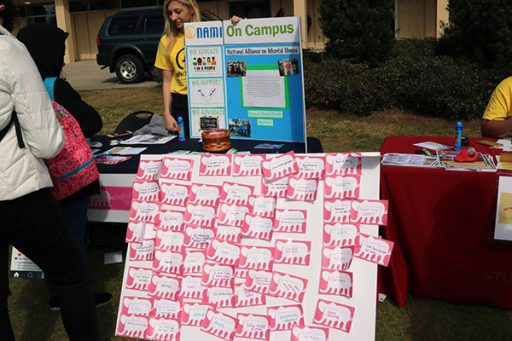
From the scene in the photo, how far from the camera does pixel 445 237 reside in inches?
114

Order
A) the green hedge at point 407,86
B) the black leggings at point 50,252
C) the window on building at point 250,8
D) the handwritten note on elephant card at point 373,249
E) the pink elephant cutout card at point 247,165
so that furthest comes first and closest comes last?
the window on building at point 250,8 → the green hedge at point 407,86 → the pink elephant cutout card at point 247,165 → the handwritten note on elephant card at point 373,249 → the black leggings at point 50,252

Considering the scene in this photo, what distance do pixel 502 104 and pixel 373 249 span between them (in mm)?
1836

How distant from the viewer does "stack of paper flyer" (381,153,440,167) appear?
9.53ft

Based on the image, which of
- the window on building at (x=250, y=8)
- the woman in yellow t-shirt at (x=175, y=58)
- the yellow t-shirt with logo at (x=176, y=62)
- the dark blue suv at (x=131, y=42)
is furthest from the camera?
the window on building at (x=250, y=8)

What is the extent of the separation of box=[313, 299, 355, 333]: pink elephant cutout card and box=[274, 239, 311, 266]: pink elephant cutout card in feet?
0.66

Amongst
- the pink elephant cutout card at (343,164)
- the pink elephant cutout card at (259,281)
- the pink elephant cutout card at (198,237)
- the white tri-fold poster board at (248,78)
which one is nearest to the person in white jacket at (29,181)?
the pink elephant cutout card at (198,237)

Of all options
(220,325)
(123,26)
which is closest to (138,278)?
(220,325)

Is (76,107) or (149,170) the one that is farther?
(76,107)

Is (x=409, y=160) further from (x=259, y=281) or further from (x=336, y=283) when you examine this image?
(x=259, y=281)

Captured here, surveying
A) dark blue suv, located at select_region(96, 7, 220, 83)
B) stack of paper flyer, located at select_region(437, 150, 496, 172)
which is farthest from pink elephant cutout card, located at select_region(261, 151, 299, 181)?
dark blue suv, located at select_region(96, 7, 220, 83)

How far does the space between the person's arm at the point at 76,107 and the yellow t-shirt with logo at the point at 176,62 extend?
987mm

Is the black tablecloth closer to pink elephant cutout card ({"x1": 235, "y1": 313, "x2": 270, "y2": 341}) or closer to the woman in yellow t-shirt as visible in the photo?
the woman in yellow t-shirt

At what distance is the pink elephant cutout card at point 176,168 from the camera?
2590 mm

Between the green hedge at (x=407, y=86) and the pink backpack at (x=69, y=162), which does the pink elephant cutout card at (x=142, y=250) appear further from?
the green hedge at (x=407, y=86)
